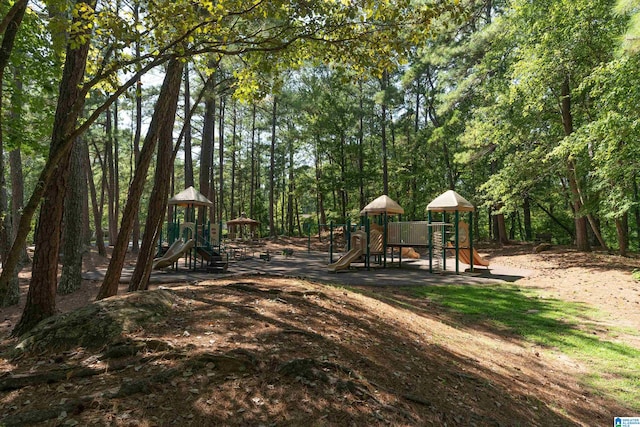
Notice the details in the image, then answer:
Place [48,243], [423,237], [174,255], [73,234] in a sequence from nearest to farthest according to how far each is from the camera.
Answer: [48,243]
[73,234]
[174,255]
[423,237]

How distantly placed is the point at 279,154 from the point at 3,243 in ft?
92.3

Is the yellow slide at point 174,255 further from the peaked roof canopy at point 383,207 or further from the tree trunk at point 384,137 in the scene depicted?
the tree trunk at point 384,137

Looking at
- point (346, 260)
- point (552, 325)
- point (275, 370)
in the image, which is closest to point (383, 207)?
point (346, 260)

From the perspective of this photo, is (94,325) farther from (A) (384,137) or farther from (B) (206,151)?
(A) (384,137)

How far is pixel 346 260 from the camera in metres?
13.0

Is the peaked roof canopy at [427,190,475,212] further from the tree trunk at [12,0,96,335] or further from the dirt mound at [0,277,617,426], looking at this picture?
the tree trunk at [12,0,96,335]

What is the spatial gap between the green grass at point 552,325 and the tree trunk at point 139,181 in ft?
19.1

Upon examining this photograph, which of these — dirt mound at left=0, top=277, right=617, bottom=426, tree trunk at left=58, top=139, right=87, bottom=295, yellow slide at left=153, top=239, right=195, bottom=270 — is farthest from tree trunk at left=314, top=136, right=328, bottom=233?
dirt mound at left=0, top=277, right=617, bottom=426

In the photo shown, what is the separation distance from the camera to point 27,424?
6.94 feet

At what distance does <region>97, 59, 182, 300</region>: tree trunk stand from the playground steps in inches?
278

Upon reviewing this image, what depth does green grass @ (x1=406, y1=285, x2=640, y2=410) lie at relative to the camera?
15.3ft

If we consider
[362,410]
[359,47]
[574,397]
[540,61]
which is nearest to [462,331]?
[574,397]

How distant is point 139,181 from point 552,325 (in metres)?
7.63

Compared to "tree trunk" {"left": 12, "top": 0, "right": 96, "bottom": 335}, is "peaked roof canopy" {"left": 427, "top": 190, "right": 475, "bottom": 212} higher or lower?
higher
